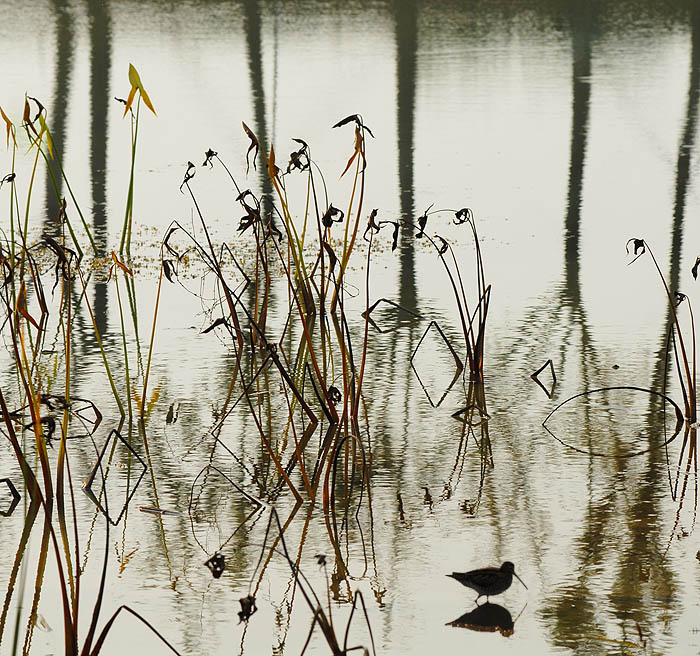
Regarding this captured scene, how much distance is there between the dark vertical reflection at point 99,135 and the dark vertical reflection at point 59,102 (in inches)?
8.2

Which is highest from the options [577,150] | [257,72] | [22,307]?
[22,307]

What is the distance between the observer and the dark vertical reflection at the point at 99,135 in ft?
18.0

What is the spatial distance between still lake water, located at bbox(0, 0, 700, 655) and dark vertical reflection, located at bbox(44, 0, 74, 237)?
0.17 ft

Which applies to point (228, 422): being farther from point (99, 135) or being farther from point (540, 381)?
point (99, 135)

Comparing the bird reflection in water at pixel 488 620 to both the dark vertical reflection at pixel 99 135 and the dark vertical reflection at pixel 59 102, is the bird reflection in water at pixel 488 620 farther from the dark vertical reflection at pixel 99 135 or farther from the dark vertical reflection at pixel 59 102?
the dark vertical reflection at pixel 59 102

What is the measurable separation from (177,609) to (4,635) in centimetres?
31

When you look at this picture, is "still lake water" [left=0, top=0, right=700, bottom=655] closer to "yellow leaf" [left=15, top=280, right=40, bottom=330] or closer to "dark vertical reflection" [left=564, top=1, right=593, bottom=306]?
"dark vertical reflection" [left=564, top=1, right=593, bottom=306]

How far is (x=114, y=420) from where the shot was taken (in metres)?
3.66

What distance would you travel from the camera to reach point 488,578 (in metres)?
2.46

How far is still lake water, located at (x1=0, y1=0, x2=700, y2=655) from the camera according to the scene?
251 centimetres

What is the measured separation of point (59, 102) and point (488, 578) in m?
8.68

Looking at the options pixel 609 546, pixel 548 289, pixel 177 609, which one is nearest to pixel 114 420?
pixel 177 609

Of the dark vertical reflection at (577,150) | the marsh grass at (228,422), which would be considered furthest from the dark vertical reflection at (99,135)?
the dark vertical reflection at (577,150)

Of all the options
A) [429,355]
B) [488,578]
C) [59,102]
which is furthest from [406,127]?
[488,578]
